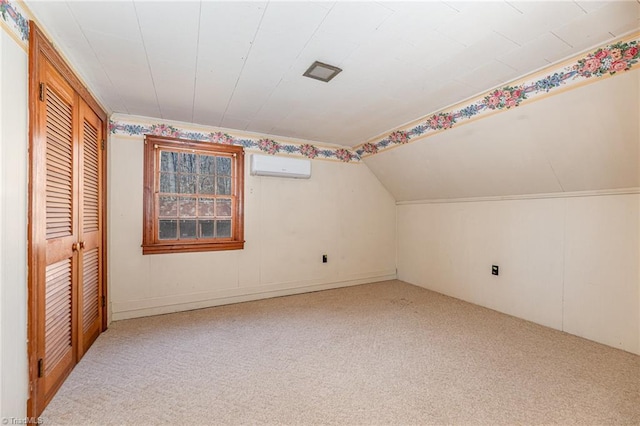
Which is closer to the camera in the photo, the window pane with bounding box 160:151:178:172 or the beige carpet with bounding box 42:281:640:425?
the beige carpet with bounding box 42:281:640:425

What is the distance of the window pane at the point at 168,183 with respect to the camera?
3240 mm

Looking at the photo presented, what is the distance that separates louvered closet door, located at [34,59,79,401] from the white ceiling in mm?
397

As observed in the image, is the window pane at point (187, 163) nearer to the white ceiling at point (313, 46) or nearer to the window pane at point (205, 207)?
the window pane at point (205, 207)

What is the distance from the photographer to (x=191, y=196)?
11.1 ft

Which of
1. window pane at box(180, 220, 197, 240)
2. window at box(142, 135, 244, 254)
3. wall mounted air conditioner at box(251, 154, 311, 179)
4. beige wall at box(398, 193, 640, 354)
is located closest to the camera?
beige wall at box(398, 193, 640, 354)

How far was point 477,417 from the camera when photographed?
1581 mm

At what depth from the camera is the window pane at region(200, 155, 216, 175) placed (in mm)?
3448

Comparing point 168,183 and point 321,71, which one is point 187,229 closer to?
point 168,183

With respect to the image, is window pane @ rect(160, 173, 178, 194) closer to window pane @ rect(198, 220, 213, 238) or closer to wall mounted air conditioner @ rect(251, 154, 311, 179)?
window pane @ rect(198, 220, 213, 238)

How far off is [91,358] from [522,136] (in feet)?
12.6

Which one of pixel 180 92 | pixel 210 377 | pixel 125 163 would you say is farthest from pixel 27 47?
pixel 210 377

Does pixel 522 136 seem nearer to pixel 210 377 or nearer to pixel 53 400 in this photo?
pixel 210 377

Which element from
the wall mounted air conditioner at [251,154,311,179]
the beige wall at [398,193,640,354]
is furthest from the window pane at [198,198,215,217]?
the beige wall at [398,193,640,354]

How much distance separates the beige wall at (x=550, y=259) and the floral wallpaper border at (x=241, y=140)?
1590 millimetres
